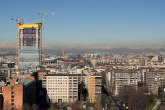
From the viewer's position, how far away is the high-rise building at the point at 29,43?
34.6 m

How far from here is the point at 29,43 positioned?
35.8 meters

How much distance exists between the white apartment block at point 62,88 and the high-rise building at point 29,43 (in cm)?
1763

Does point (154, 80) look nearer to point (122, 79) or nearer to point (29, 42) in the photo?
point (122, 79)

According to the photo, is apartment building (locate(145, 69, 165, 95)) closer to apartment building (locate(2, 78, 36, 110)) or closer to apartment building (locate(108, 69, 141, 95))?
apartment building (locate(108, 69, 141, 95))

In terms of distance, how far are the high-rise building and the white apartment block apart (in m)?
17.6

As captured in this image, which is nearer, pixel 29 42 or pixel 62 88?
pixel 62 88

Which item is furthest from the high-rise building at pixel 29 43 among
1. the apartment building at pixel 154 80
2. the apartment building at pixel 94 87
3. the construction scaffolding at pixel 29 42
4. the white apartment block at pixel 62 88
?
the apartment building at pixel 94 87

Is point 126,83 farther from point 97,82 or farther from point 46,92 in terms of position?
point 46,92

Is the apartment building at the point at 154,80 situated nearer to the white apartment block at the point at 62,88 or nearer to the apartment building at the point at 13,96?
the white apartment block at the point at 62,88

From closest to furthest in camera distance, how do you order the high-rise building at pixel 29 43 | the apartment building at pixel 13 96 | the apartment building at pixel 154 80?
the apartment building at pixel 13 96, the apartment building at pixel 154 80, the high-rise building at pixel 29 43

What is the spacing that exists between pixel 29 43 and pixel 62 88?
19.8 m

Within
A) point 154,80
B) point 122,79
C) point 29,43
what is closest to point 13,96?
point 122,79

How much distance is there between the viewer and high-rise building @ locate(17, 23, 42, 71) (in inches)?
1362

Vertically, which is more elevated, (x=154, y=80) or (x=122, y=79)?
(x=122, y=79)
